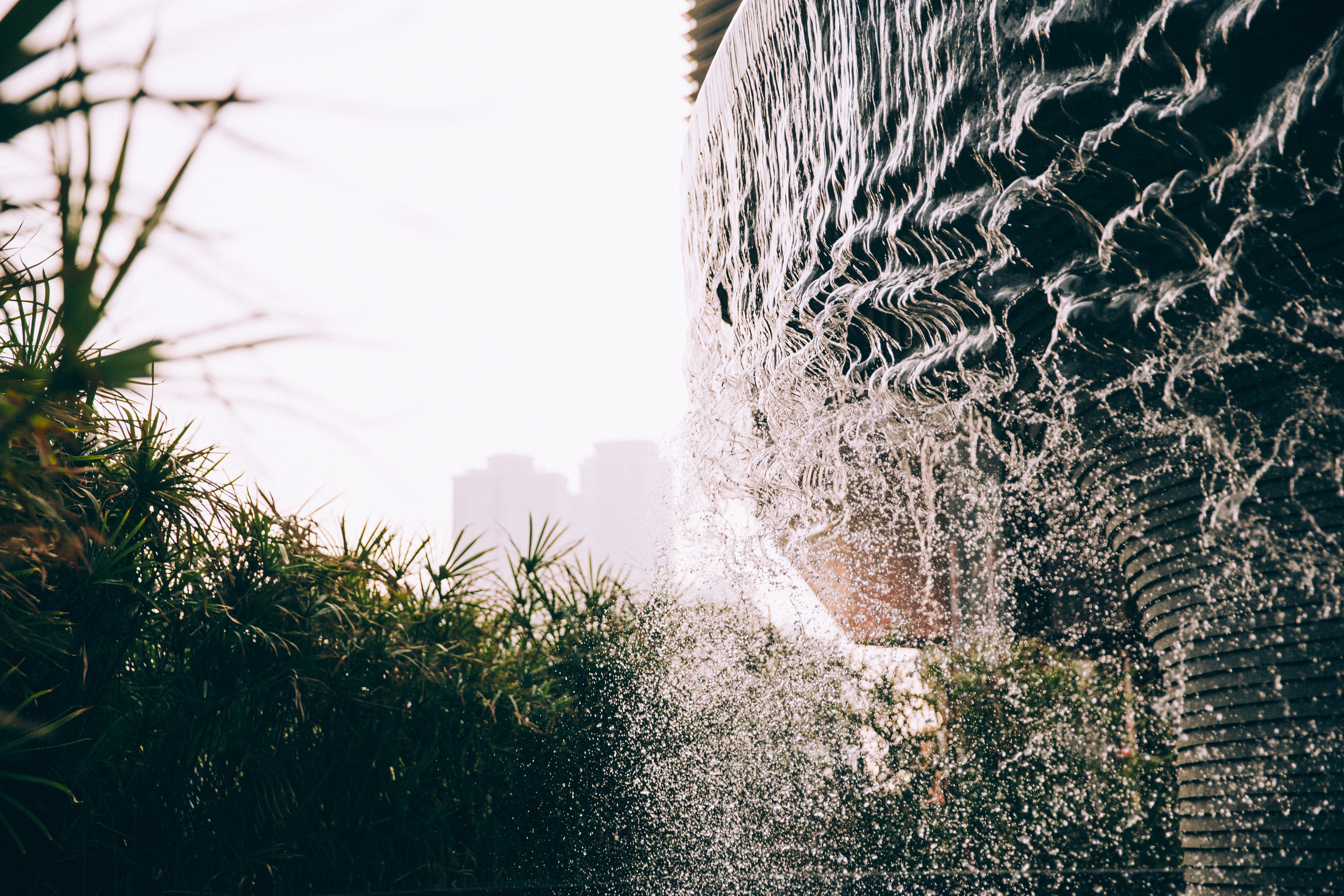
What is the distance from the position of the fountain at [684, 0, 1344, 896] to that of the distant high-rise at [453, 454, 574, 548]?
49.0 meters

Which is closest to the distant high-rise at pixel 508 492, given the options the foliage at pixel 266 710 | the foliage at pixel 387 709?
the foliage at pixel 387 709

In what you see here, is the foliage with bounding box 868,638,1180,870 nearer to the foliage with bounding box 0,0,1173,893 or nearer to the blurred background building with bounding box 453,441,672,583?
the foliage with bounding box 0,0,1173,893

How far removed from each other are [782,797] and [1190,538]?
454 centimetres

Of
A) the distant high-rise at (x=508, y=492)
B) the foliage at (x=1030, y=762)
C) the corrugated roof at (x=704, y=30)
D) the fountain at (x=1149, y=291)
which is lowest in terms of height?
the foliage at (x=1030, y=762)

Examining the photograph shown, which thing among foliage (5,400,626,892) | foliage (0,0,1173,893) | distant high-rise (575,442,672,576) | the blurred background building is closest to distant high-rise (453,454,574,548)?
the blurred background building

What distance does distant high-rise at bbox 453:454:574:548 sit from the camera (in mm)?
52781

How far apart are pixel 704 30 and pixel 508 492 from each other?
49681 millimetres

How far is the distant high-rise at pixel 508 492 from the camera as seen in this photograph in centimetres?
5278

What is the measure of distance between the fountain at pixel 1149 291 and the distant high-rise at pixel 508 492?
49.0 m

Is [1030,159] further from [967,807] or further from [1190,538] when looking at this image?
[967,807]

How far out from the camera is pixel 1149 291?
1.74 m

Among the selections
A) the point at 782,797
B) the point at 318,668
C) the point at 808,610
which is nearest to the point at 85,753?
the point at 318,668

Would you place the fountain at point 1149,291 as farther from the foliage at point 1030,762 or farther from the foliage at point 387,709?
the foliage at point 1030,762

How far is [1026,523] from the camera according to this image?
530cm
